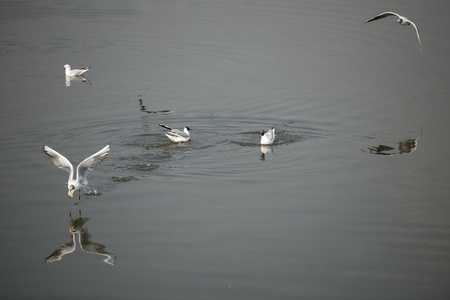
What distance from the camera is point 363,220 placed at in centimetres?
1065

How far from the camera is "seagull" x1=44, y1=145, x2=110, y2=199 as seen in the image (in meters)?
11.1

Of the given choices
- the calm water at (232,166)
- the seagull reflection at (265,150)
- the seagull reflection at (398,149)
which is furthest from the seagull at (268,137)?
the seagull reflection at (398,149)

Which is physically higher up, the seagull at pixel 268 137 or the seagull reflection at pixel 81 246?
the seagull at pixel 268 137

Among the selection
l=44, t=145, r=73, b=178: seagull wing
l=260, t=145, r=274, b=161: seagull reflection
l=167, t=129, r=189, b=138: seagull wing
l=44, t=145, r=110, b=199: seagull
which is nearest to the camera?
l=44, t=145, r=110, b=199: seagull

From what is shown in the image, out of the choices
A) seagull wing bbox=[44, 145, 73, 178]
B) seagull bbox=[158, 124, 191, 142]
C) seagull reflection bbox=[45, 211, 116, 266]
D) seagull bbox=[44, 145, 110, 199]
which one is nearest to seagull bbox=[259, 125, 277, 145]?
seagull bbox=[158, 124, 191, 142]

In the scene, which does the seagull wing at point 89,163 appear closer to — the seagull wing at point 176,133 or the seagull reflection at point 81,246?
the seagull reflection at point 81,246

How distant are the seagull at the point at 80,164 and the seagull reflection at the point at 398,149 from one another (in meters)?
6.97

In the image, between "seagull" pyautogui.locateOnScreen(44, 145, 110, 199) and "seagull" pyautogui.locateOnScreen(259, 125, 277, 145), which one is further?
"seagull" pyautogui.locateOnScreen(259, 125, 277, 145)

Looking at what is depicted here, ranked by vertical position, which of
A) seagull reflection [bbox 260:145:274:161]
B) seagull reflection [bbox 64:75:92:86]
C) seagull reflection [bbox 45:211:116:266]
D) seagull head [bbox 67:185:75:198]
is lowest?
seagull reflection [bbox 45:211:116:266]

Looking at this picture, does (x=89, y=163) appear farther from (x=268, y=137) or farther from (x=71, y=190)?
(x=268, y=137)

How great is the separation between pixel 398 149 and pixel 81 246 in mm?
8598

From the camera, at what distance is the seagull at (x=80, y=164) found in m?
11.1

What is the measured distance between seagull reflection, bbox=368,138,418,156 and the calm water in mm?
75

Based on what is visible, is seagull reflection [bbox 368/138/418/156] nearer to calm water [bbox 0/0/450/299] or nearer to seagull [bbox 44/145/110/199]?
calm water [bbox 0/0/450/299]
